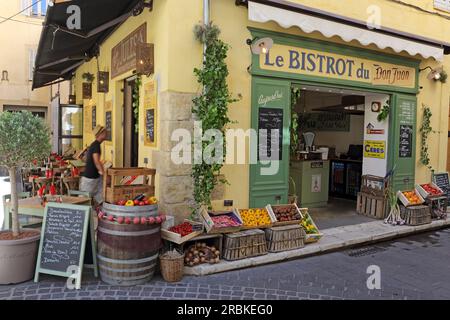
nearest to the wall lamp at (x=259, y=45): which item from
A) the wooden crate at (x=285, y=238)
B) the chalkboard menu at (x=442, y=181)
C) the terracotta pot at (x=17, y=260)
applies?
the wooden crate at (x=285, y=238)

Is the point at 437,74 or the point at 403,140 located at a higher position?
the point at 437,74

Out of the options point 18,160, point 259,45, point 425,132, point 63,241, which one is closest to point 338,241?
point 259,45

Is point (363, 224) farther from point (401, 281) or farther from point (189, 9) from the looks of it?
point (189, 9)

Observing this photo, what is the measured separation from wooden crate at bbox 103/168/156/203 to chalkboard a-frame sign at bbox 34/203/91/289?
1.45 feet

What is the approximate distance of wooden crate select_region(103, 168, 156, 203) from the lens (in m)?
4.83

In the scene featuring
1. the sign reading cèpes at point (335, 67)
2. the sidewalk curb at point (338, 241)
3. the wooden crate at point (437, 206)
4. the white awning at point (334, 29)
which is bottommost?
the sidewalk curb at point (338, 241)

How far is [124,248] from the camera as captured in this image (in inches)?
172

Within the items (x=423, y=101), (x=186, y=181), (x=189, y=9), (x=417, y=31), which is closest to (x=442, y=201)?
(x=423, y=101)

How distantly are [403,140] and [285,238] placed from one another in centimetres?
393

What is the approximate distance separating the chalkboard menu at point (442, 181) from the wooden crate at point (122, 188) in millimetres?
6489

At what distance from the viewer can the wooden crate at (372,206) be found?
7793mm

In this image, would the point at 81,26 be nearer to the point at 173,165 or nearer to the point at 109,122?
the point at 109,122

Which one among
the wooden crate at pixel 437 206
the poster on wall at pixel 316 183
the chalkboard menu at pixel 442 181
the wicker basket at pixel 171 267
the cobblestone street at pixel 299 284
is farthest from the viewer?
the poster on wall at pixel 316 183

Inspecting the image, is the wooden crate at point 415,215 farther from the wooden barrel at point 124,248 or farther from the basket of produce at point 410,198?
the wooden barrel at point 124,248
